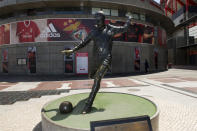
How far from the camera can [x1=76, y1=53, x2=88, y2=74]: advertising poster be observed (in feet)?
66.0

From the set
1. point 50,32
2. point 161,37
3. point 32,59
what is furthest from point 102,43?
point 161,37

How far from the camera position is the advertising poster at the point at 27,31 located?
66.1 feet

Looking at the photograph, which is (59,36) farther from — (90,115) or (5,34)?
(90,115)

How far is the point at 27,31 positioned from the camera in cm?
2059

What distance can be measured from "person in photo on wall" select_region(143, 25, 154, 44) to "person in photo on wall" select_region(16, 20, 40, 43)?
16.8 m

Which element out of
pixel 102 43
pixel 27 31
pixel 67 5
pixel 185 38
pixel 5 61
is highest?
pixel 67 5

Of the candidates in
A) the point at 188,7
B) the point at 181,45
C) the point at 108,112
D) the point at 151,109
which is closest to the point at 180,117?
the point at 151,109

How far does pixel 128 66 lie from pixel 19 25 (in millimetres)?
17499

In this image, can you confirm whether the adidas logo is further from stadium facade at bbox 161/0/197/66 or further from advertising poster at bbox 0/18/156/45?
stadium facade at bbox 161/0/197/66

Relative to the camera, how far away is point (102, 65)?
4.29m

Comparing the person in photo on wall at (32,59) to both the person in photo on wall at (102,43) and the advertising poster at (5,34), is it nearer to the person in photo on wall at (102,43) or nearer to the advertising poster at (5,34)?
the advertising poster at (5,34)

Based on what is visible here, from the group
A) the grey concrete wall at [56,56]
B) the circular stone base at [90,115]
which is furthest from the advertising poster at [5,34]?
the circular stone base at [90,115]

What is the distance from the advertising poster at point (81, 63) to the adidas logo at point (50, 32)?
4207mm

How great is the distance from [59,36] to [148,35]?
14.9 meters
